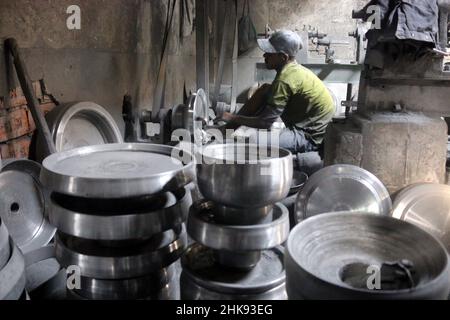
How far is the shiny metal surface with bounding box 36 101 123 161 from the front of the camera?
225 centimetres

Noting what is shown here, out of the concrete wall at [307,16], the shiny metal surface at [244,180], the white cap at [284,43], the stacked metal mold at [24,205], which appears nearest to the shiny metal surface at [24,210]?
the stacked metal mold at [24,205]

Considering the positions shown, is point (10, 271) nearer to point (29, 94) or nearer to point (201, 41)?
point (29, 94)

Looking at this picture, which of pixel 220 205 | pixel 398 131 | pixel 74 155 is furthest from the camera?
pixel 398 131

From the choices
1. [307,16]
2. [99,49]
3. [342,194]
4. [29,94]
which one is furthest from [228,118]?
[307,16]

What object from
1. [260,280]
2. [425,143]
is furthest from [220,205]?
[425,143]

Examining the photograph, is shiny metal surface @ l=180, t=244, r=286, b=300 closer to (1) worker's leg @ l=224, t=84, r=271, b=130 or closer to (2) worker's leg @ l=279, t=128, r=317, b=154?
(2) worker's leg @ l=279, t=128, r=317, b=154

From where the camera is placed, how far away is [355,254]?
1273mm

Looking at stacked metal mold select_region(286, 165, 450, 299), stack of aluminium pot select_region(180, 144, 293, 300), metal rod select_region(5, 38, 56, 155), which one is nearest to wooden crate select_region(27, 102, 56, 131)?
metal rod select_region(5, 38, 56, 155)

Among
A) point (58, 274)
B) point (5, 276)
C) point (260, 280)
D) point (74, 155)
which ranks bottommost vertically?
point (58, 274)

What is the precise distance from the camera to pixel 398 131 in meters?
2.53

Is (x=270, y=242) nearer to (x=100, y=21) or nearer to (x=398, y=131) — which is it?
(x=398, y=131)

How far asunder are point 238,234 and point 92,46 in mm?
2237

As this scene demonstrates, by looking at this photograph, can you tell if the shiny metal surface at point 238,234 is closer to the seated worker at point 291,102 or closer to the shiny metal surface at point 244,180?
the shiny metal surface at point 244,180

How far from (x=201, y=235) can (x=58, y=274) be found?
80cm
